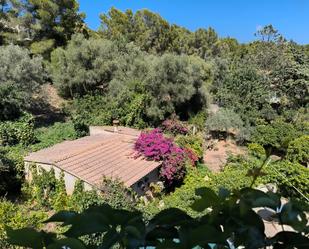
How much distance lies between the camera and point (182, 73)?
1984 centimetres

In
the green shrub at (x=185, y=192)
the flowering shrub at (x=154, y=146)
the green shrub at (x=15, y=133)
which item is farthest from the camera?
the green shrub at (x=15, y=133)

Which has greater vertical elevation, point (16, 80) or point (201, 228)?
point (201, 228)

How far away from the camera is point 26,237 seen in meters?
0.80

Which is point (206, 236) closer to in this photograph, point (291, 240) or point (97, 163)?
point (291, 240)

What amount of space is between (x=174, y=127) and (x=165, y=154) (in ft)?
18.8

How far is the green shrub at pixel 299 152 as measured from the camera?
1567 centimetres

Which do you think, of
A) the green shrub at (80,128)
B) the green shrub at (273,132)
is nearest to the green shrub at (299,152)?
the green shrub at (273,132)

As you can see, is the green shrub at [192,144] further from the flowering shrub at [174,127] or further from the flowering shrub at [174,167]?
the flowering shrub at [174,127]

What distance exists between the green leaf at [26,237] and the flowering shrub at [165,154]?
40.4ft

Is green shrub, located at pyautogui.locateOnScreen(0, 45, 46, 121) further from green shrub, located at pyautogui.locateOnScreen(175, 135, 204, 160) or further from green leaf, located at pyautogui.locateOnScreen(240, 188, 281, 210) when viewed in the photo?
green leaf, located at pyautogui.locateOnScreen(240, 188, 281, 210)

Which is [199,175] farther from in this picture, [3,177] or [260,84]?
[260,84]

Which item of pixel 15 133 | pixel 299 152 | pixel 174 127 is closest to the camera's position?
pixel 299 152

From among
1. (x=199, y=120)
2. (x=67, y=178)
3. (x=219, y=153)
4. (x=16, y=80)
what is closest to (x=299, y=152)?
(x=219, y=153)

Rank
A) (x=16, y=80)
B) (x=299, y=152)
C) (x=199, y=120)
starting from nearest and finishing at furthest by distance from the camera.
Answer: (x=299, y=152)
(x=16, y=80)
(x=199, y=120)
